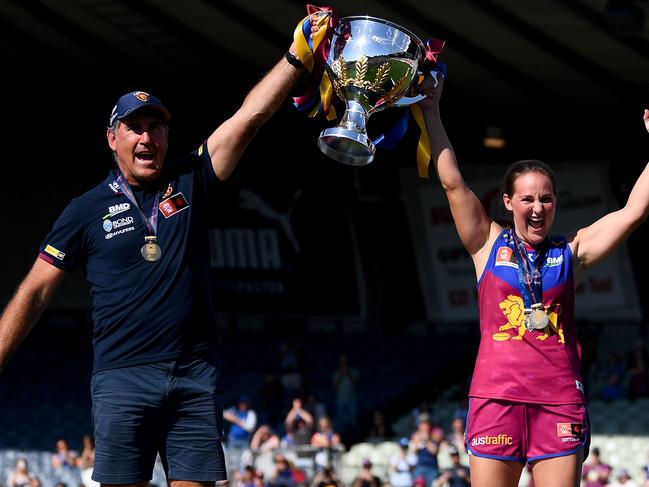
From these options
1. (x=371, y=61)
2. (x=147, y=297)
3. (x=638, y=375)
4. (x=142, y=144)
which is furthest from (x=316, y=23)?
(x=638, y=375)

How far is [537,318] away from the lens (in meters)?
4.04

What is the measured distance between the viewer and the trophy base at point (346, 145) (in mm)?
4070

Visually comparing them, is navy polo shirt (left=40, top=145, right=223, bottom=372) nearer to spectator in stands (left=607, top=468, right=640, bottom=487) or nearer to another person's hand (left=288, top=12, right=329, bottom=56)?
another person's hand (left=288, top=12, right=329, bottom=56)

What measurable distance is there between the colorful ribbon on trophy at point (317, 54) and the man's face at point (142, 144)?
503 mm

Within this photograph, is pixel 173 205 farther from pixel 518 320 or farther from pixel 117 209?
pixel 518 320

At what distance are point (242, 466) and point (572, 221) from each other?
7.49 m

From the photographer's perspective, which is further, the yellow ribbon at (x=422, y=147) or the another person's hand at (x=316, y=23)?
the yellow ribbon at (x=422, y=147)

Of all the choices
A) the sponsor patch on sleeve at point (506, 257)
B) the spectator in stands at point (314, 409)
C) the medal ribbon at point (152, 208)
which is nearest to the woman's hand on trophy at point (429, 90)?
the sponsor patch on sleeve at point (506, 257)

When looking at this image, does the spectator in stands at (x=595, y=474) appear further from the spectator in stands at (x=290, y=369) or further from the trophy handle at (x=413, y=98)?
the trophy handle at (x=413, y=98)

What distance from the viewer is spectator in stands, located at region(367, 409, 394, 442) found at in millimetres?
15492

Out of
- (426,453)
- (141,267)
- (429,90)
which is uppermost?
(429,90)

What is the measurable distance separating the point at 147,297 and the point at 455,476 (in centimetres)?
757

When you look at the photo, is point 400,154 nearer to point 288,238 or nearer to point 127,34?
point 288,238

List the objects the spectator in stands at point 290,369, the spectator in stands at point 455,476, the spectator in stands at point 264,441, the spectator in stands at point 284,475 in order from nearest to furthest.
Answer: the spectator in stands at point 455,476 < the spectator in stands at point 284,475 < the spectator in stands at point 264,441 < the spectator in stands at point 290,369
